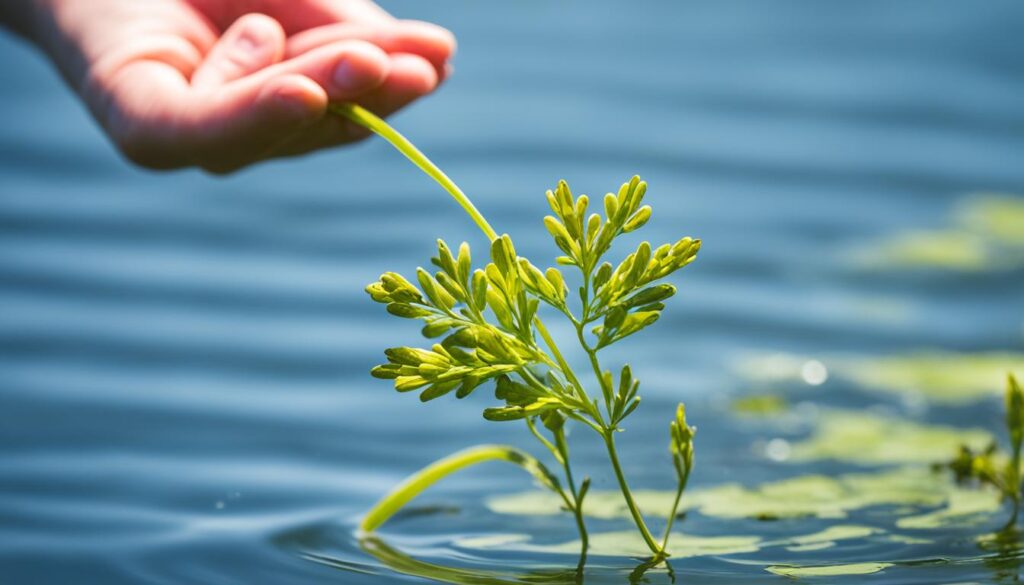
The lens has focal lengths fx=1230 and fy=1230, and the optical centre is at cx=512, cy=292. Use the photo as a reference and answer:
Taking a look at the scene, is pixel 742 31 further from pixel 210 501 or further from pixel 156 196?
pixel 210 501

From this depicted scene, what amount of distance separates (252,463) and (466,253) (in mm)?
746

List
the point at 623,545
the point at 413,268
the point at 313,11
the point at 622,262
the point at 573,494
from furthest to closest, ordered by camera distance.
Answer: the point at 413,268 → the point at 313,11 → the point at 623,545 → the point at 573,494 → the point at 622,262

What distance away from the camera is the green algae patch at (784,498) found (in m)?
1.27

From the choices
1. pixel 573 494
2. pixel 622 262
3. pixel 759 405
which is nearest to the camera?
pixel 622 262

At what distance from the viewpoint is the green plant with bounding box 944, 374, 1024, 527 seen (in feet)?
3.84

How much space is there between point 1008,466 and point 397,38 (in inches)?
30.3

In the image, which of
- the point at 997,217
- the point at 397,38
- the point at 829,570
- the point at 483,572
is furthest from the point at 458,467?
the point at 997,217

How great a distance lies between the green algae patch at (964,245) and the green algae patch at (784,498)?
101 centimetres

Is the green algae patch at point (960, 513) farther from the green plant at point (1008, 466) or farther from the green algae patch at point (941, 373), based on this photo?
the green algae patch at point (941, 373)

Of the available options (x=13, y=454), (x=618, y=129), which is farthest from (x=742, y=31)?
(x=13, y=454)

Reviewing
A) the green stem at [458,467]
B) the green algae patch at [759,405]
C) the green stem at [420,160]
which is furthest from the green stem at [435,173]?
the green algae patch at [759,405]

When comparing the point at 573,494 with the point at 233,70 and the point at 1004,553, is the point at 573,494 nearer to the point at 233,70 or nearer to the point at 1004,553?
the point at 1004,553

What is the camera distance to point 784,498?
1322mm

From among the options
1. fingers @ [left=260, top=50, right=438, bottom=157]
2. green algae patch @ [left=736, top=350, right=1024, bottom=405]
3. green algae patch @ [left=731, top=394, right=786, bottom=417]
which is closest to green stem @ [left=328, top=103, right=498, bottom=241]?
fingers @ [left=260, top=50, right=438, bottom=157]
